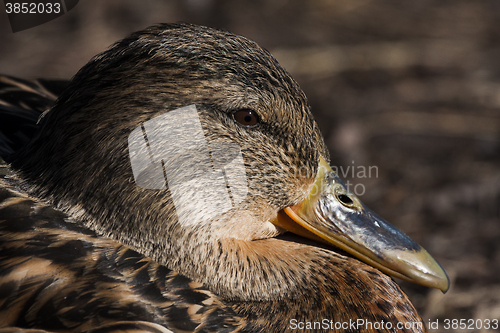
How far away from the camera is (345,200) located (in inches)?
81.3

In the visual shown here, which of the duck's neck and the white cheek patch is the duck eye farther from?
the white cheek patch

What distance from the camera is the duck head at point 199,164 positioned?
173 cm

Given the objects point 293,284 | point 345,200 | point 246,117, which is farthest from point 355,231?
point 246,117

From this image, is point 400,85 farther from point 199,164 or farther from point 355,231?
point 199,164

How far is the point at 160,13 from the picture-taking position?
16.1 feet

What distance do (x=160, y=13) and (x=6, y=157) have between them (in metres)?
3.13

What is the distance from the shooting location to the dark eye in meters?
1.85

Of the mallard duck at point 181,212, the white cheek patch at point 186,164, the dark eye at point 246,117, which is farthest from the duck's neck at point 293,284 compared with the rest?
the dark eye at point 246,117

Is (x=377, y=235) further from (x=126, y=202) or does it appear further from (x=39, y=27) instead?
(x=39, y=27)

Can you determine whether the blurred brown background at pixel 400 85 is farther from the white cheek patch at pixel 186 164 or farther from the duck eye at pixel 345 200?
the white cheek patch at pixel 186 164

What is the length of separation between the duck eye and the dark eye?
480 millimetres

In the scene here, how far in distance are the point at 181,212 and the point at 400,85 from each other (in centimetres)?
326

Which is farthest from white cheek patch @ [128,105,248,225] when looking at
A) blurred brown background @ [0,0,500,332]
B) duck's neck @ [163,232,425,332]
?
blurred brown background @ [0,0,500,332]

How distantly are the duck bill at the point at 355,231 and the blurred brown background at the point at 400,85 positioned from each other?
1058mm
